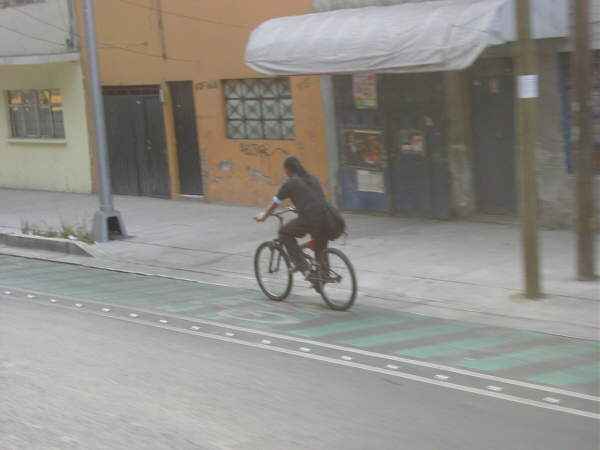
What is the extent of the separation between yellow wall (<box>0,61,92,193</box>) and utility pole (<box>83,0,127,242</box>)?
6.64m

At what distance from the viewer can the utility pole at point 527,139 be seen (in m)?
7.62

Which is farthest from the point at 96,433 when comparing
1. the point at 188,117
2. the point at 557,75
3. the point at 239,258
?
the point at 188,117

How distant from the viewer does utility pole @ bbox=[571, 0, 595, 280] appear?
7918mm

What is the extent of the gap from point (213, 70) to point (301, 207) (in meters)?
8.37

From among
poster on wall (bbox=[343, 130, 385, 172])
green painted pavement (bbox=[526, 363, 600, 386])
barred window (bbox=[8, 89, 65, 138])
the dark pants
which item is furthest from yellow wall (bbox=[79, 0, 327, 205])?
green painted pavement (bbox=[526, 363, 600, 386])

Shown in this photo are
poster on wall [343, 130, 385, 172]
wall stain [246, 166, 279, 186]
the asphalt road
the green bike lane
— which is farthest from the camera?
wall stain [246, 166, 279, 186]

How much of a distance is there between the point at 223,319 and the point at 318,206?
1.53m

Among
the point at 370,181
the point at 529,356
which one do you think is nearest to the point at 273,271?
the point at 529,356

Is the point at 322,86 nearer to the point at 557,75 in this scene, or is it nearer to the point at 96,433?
the point at 557,75

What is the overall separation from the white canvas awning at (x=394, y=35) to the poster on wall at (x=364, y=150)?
70.6 inches

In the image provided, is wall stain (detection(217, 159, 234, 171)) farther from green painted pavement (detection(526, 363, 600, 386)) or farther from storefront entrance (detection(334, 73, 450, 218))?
green painted pavement (detection(526, 363, 600, 386))

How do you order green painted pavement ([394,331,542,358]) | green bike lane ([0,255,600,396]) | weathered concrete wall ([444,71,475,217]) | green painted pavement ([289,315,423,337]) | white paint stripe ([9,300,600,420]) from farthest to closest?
weathered concrete wall ([444,71,475,217]), green painted pavement ([289,315,423,337]), green painted pavement ([394,331,542,358]), green bike lane ([0,255,600,396]), white paint stripe ([9,300,600,420])

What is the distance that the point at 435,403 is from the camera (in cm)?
533

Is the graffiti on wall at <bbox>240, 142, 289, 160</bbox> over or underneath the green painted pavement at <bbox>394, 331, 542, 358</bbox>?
over
